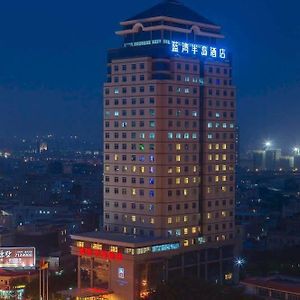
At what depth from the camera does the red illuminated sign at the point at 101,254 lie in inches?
1030

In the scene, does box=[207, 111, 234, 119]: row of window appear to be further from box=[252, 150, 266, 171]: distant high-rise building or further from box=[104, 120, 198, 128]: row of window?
box=[252, 150, 266, 171]: distant high-rise building

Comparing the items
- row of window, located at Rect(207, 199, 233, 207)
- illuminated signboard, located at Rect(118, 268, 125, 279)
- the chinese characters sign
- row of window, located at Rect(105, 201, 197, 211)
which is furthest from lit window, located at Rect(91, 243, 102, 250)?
the chinese characters sign

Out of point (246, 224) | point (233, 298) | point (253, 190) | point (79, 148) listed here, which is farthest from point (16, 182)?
point (79, 148)

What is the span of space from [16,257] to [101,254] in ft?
11.4

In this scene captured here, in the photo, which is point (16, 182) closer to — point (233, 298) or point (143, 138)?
point (143, 138)

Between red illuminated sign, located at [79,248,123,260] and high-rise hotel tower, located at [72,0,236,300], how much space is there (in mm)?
36

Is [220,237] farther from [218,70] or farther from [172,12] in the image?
[172,12]

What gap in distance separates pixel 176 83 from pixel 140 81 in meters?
1.33

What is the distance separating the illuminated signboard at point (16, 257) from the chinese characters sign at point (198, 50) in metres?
9.25

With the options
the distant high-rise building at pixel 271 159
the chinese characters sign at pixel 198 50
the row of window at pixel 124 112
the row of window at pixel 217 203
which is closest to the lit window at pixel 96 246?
the row of window at pixel 217 203

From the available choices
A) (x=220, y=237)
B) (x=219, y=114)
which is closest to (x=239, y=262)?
(x=220, y=237)

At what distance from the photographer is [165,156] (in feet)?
90.8

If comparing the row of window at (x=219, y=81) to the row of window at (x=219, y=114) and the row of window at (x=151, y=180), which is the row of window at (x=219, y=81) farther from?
the row of window at (x=151, y=180)

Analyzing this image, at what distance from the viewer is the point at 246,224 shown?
46.1 metres
